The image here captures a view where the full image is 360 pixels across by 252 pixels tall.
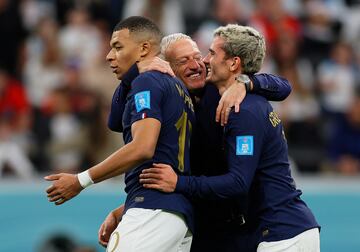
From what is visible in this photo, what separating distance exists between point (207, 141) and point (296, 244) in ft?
2.86

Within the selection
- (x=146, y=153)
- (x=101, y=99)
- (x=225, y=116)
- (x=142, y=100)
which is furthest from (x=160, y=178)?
(x=101, y=99)

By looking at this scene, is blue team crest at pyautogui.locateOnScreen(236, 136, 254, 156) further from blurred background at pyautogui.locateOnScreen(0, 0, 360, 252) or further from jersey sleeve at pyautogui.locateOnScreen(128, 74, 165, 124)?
blurred background at pyautogui.locateOnScreen(0, 0, 360, 252)

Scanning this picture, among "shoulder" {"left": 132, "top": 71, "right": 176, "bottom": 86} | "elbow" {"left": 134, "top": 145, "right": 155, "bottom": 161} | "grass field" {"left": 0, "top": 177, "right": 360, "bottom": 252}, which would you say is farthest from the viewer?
"grass field" {"left": 0, "top": 177, "right": 360, "bottom": 252}

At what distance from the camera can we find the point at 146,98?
5930mm

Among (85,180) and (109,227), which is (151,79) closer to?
(85,180)

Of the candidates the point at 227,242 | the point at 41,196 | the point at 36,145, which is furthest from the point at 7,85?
the point at 227,242

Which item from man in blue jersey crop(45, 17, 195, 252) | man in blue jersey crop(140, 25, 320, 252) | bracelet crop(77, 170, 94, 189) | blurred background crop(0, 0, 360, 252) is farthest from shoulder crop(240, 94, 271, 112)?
blurred background crop(0, 0, 360, 252)

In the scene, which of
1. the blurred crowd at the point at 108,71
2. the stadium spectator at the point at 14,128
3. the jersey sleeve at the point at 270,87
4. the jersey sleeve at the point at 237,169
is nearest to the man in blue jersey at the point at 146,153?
the jersey sleeve at the point at 237,169

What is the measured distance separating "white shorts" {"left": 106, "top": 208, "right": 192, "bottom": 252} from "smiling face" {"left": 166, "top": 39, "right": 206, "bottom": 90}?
1.01 meters

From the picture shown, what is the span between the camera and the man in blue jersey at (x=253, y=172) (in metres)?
6.06

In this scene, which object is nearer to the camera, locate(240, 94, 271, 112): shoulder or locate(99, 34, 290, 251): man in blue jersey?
locate(240, 94, 271, 112): shoulder

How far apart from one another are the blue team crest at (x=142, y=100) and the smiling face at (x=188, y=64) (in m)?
0.69

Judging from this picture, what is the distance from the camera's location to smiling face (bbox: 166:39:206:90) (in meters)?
6.59

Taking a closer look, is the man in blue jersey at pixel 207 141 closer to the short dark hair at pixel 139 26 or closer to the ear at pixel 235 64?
the ear at pixel 235 64
